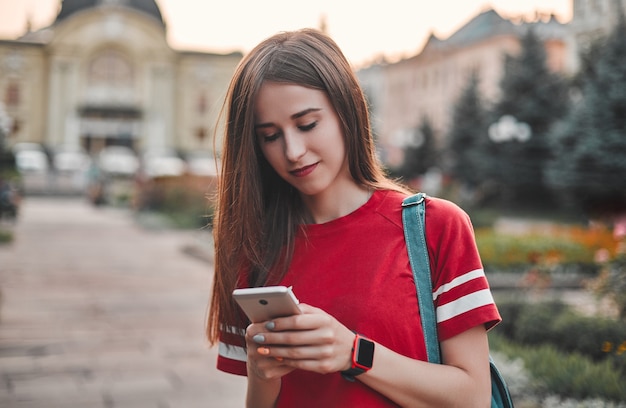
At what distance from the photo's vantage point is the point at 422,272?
1.47 metres

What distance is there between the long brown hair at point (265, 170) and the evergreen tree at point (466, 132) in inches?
1180

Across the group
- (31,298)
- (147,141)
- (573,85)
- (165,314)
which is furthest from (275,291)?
(147,141)

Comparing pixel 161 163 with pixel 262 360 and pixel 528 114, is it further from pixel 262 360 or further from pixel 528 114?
pixel 262 360

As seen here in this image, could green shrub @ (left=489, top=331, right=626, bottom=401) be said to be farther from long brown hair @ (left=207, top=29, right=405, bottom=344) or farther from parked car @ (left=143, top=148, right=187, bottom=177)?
parked car @ (left=143, top=148, right=187, bottom=177)

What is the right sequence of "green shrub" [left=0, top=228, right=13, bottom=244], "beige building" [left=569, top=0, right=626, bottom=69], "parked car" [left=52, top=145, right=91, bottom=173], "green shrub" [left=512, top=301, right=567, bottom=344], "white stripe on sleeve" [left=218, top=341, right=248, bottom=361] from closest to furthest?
"white stripe on sleeve" [left=218, top=341, right=248, bottom=361]
"green shrub" [left=512, top=301, right=567, bottom=344]
"green shrub" [left=0, top=228, right=13, bottom=244]
"beige building" [left=569, top=0, right=626, bottom=69]
"parked car" [left=52, top=145, right=91, bottom=173]

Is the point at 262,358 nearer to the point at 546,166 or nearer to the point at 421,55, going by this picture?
the point at 546,166

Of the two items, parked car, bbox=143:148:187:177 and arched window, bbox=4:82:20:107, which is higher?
arched window, bbox=4:82:20:107

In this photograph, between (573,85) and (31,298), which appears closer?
(31,298)

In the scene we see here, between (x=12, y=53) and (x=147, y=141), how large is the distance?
37.3 feet

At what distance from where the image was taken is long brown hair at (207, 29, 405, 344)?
1.52 metres

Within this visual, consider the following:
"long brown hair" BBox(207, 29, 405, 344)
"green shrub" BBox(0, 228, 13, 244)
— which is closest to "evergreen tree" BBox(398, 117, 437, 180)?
"green shrub" BBox(0, 228, 13, 244)

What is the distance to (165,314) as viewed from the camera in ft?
25.3

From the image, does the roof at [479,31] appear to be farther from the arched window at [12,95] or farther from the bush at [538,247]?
the bush at [538,247]

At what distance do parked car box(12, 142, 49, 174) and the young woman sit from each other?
33.1 meters
